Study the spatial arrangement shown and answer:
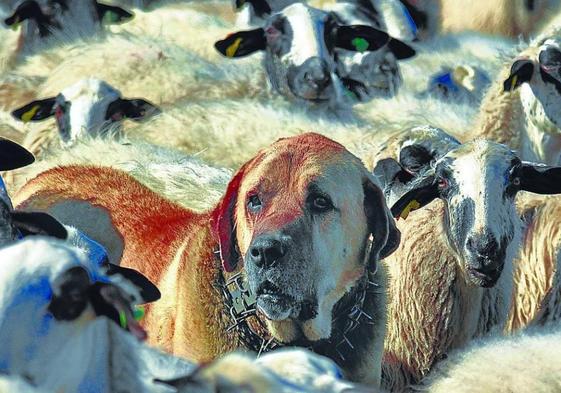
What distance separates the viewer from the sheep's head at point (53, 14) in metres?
9.53

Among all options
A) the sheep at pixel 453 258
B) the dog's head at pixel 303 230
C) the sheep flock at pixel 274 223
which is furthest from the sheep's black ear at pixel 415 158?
the dog's head at pixel 303 230

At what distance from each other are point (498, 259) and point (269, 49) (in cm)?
303

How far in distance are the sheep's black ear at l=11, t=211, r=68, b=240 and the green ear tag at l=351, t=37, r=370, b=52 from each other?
3.50m

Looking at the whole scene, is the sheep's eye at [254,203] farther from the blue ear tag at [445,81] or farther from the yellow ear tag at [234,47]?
the blue ear tag at [445,81]

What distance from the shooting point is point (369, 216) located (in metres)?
4.67

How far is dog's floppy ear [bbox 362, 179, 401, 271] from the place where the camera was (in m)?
4.66

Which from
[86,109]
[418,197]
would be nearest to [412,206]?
[418,197]

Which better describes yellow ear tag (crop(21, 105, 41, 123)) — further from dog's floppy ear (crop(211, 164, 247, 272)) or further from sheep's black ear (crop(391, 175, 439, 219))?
dog's floppy ear (crop(211, 164, 247, 272))

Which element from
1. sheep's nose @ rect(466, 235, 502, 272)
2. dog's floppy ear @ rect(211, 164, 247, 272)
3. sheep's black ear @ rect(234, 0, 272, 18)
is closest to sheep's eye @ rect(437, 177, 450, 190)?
sheep's nose @ rect(466, 235, 502, 272)

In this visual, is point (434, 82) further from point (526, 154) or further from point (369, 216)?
point (369, 216)

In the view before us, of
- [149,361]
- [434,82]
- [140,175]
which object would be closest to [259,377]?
[149,361]

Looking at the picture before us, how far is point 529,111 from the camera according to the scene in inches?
254

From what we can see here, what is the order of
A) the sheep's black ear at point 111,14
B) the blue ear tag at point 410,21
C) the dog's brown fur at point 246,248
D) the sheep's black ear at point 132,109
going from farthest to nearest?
the blue ear tag at point 410,21 → the sheep's black ear at point 111,14 → the sheep's black ear at point 132,109 → the dog's brown fur at point 246,248

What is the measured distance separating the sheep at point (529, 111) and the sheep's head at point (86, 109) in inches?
62.8
